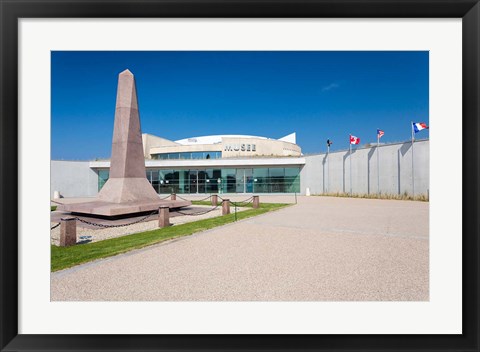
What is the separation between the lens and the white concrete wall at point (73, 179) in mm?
28266

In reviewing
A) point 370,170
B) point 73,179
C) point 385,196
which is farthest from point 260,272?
point 73,179

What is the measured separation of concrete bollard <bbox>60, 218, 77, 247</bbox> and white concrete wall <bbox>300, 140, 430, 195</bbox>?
19.0 metres

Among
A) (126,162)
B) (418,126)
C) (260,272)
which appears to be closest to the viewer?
(260,272)

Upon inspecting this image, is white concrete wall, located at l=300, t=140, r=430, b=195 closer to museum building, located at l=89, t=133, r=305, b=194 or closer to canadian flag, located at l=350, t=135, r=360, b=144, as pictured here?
canadian flag, located at l=350, t=135, r=360, b=144

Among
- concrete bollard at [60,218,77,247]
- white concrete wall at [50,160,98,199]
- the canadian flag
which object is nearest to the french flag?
the canadian flag

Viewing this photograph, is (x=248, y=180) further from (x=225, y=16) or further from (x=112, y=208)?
(x=225, y=16)

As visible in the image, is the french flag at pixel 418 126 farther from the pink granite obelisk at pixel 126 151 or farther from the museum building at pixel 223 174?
the pink granite obelisk at pixel 126 151

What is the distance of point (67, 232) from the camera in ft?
22.0

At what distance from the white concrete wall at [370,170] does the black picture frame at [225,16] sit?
659 inches

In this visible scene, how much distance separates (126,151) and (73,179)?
24458 millimetres

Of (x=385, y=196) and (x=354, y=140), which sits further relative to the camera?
(x=354, y=140)

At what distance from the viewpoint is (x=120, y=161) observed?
1127cm

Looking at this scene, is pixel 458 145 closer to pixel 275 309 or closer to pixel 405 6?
pixel 405 6

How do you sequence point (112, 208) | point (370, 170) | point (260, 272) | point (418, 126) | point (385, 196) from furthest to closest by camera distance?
1. point (370, 170)
2. point (385, 196)
3. point (418, 126)
4. point (112, 208)
5. point (260, 272)
